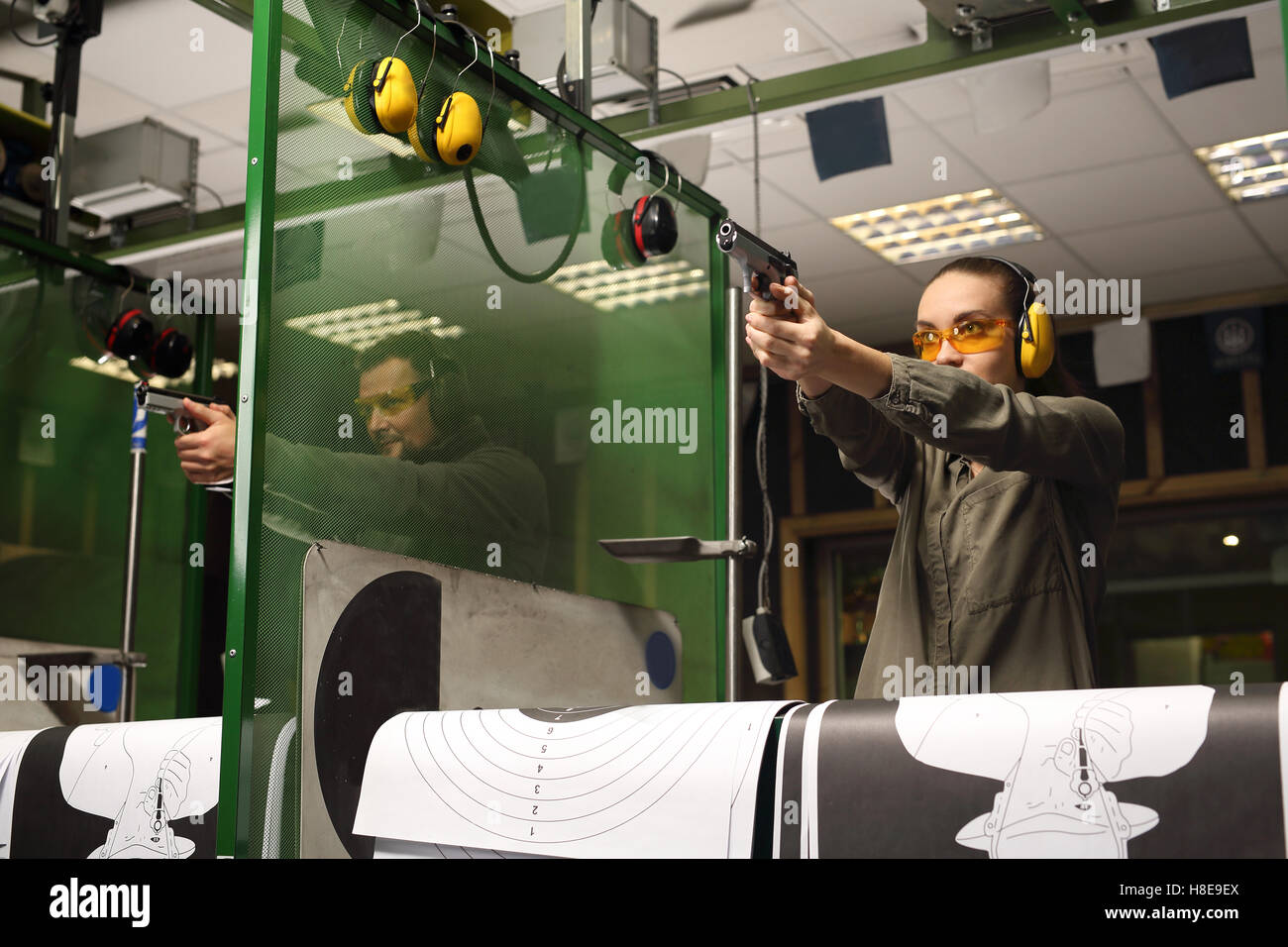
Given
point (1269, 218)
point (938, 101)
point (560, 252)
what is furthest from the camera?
point (1269, 218)

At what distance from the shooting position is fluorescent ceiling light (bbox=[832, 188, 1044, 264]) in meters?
4.32

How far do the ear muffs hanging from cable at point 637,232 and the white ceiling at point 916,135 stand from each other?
0.92 m

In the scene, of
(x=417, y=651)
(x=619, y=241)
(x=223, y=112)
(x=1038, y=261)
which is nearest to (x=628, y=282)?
(x=619, y=241)

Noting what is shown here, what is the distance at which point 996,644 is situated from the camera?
1.41 metres

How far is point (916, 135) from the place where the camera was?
379 cm

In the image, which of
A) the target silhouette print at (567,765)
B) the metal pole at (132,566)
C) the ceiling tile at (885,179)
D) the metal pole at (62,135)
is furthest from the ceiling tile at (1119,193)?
the target silhouette print at (567,765)

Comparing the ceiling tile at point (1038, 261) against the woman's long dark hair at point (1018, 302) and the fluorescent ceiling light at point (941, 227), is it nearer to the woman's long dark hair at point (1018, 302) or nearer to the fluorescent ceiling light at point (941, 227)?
the fluorescent ceiling light at point (941, 227)

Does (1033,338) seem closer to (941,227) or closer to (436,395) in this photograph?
(436,395)

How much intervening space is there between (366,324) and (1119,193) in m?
3.57

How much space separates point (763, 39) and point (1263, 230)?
225cm

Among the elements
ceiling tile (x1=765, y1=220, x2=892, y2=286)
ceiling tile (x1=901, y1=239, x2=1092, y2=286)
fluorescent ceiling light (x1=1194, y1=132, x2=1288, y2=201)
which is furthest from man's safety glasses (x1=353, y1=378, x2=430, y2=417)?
ceiling tile (x1=901, y1=239, x2=1092, y2=286)

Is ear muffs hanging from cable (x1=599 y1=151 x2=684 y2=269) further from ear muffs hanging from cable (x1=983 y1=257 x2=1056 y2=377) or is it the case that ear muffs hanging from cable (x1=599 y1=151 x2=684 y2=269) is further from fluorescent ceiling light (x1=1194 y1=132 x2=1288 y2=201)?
fluorescent ceiling light (x1=1194 y1=132 x2=1288 y2=201)

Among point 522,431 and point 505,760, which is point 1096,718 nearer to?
point 505,760
